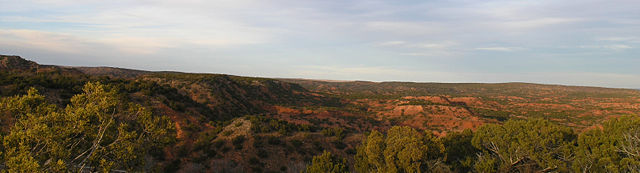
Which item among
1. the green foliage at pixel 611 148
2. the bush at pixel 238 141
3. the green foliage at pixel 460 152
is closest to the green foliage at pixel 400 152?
the green foliage at pixel 460 152

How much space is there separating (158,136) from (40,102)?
12.1ft

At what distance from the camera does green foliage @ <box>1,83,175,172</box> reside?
23.9 ft

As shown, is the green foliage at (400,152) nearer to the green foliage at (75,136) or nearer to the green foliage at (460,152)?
the green foliage at (460,152)

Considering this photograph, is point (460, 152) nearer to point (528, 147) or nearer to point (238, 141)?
point (528, 147)

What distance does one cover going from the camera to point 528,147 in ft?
44.3

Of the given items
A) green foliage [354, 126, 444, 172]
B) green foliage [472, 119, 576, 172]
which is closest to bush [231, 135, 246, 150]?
green foliage [354, 126, 444, 172]

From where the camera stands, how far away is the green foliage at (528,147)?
1311cm

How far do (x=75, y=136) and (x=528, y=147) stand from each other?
19.1m

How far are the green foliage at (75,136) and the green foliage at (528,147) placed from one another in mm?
15022

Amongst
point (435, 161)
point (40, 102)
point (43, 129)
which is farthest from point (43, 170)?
point (435, 161)

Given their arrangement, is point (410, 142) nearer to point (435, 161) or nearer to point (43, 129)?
point (435, 161)

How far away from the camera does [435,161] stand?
41.3 ft

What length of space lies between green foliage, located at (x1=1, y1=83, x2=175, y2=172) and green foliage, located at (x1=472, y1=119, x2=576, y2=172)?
49.3 ft

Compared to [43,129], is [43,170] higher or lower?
lower
